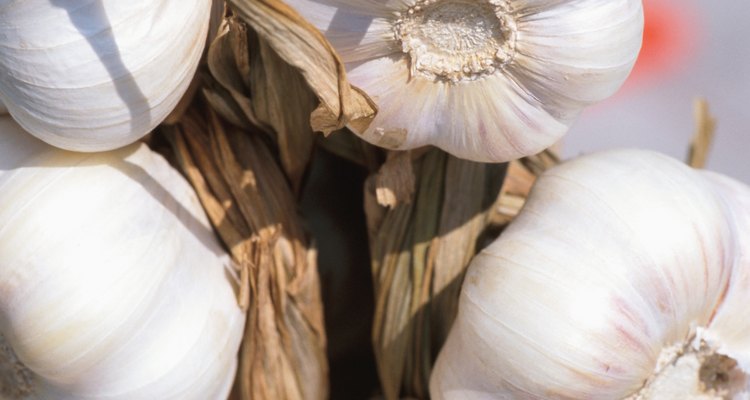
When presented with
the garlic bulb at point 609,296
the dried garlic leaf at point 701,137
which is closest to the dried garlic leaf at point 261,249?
the garlic bulb at point 609,296

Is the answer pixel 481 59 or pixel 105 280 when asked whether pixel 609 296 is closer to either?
pixel 481 59

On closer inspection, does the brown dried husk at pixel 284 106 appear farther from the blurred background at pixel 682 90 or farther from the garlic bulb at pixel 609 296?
the blurred background at pixel 682 90

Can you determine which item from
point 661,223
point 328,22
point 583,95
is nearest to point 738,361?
point 661,223

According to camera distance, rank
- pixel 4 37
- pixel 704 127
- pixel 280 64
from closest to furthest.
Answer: pixel 4 37
pixel 280 64
pixel 704 127

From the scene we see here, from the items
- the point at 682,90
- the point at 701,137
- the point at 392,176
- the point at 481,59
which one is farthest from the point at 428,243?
the point at 682,90

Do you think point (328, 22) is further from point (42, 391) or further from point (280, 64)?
point (42, 391)

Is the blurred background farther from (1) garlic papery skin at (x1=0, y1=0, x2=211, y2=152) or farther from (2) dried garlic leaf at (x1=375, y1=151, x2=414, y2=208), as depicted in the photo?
(1) garlic papery skin at (x1=0, y1=0, x2=211, y2=152)

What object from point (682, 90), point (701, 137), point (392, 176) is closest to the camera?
point (392, 176)
